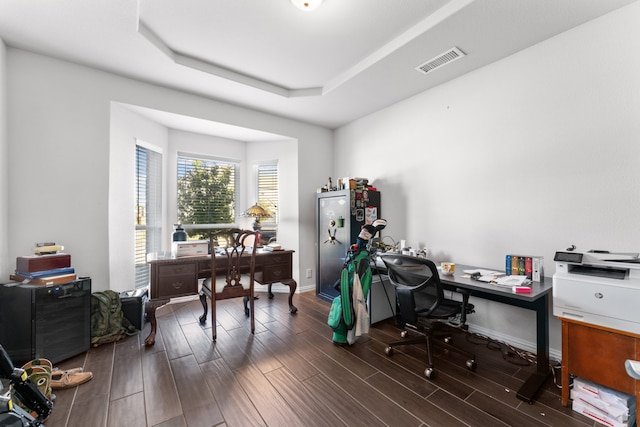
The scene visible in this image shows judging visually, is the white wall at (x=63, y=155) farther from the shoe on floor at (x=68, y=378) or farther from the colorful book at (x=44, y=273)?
the shoe on floor at (x=68, y=378)

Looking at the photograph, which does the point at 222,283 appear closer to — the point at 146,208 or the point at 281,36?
the point at 146,208

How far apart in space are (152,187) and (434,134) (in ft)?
12.5

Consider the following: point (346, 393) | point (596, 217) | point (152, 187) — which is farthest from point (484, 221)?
point (152, 187)

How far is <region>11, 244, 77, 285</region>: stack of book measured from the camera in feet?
6.82

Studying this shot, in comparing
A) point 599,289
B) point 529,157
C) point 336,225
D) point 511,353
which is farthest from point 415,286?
point 336,225

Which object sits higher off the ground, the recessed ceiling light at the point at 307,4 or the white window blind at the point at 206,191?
the recessed ceiling light at the point at 307,4

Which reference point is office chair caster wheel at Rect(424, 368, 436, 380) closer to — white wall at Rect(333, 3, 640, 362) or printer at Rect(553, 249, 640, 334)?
printer at Rect(553, 249, 640, 334)

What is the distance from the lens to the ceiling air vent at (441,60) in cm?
245

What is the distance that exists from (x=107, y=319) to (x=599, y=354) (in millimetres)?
3837

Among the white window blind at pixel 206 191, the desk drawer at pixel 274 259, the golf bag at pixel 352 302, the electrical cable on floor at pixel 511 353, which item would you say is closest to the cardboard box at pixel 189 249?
the desk drawer at pixel 274 259

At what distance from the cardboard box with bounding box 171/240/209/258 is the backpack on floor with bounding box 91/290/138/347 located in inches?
27.0

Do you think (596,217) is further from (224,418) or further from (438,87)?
(224,418)

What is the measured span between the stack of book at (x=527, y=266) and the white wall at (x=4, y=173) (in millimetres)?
4322

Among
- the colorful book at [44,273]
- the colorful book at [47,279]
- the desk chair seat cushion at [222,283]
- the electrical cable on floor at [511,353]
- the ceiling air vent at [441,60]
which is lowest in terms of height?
the electrical cable on floor at [511,353]
